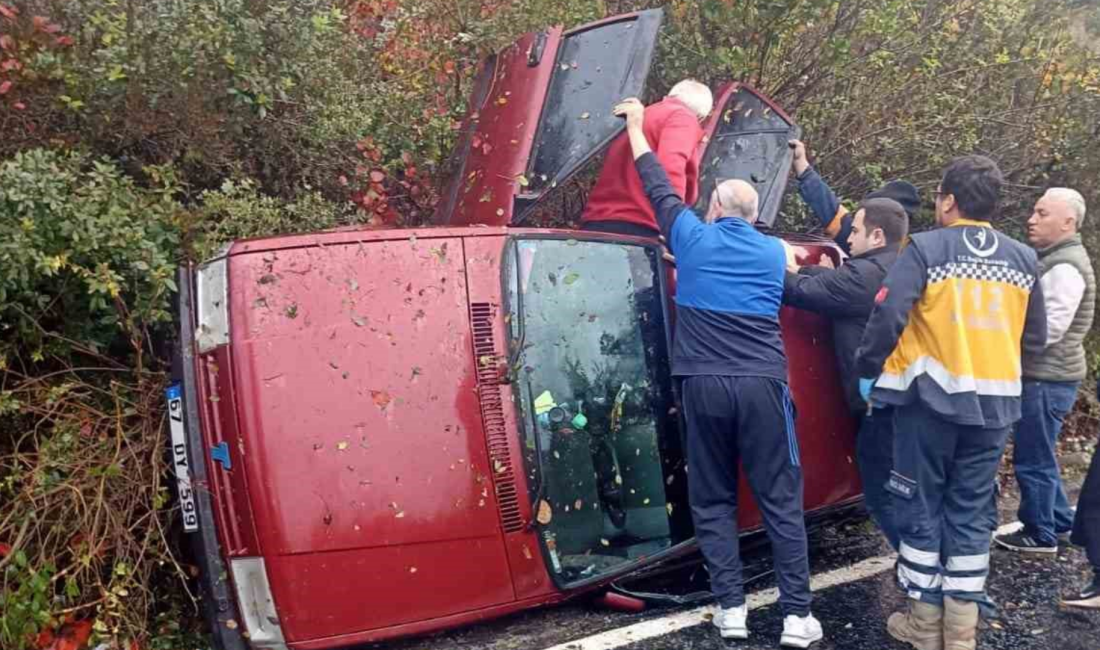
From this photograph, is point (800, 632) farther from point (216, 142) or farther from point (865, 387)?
point (216, 142)

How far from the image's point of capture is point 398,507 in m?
3.23

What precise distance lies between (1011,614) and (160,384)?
3832 millimetres

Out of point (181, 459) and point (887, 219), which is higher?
point (887, 219)

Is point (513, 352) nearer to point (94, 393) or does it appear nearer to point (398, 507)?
point (398, 507)

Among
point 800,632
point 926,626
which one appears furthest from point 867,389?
point 800,632

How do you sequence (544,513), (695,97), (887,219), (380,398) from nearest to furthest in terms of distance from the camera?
(380,398) < (544,513) < (887,219) < (695,97)

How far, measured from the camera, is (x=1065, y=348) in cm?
448

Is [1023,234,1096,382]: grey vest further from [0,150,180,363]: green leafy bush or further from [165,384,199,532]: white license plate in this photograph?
[0,150,180,363]: green leafy bush

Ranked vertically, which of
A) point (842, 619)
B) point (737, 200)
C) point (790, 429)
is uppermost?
point (737, 200)

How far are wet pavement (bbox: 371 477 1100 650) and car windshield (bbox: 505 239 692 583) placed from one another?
0.97ft

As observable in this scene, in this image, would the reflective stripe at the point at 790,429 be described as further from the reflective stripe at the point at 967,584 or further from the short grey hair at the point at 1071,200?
the short grey hair at the point at 1071,200

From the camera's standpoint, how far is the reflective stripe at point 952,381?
349cm

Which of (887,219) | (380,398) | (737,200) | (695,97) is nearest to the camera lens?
(380,398)

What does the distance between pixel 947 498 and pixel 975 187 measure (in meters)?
1.26
